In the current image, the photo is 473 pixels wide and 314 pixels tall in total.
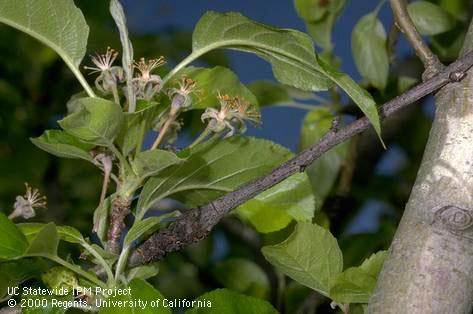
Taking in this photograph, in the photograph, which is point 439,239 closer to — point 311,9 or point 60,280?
point 60,280

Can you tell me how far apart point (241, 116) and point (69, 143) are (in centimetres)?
11

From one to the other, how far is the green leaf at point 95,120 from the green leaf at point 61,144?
25 mm

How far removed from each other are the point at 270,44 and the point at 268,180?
4.0 inches

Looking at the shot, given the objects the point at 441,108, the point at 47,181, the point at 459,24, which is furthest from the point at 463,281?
the point at 47,181

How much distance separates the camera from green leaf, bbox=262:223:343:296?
1.51 ft

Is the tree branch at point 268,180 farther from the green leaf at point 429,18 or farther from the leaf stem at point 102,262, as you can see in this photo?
the green leaf at point 429,18

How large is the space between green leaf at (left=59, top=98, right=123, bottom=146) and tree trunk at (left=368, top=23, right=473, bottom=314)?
0.55 feet

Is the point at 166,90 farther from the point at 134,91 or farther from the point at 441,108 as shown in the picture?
the point at 441,108

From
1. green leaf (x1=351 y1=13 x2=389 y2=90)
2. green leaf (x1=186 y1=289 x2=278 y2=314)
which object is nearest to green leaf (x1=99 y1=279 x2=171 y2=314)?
green leaf (x1=186 y1=289 x2=278 y2=314)

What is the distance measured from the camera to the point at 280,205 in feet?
1.74

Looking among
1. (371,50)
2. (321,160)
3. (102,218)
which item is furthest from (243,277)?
(102,218)

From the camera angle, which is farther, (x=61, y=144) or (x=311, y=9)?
(x=311, y=9)

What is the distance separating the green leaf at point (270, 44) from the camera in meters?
0.45

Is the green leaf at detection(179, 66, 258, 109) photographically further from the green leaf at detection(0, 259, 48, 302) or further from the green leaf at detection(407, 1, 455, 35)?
the green leaf at detection(407, 1, 455, 35)
